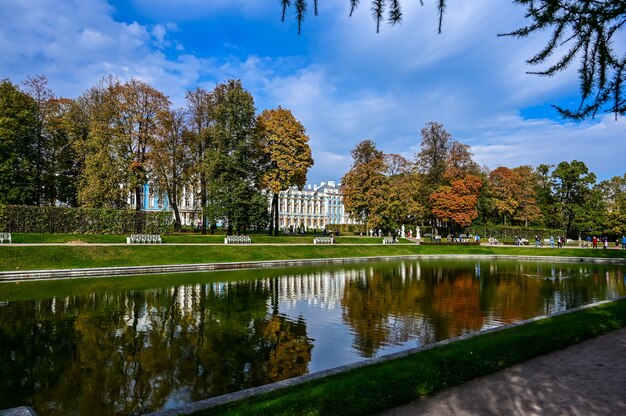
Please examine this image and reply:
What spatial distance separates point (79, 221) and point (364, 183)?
3433 cm

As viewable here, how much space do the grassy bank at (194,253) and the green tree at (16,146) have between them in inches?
557

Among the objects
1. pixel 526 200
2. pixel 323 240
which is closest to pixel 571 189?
pixel 526 200

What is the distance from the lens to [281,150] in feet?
149

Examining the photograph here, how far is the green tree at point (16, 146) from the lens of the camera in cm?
3509

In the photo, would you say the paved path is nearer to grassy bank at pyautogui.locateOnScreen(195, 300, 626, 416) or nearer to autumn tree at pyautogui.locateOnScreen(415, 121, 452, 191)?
grassy bank at pyautogui.locateOnScreen(195, 300, 626, 416)

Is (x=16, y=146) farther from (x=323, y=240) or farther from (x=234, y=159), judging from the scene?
(x=323, y=240)

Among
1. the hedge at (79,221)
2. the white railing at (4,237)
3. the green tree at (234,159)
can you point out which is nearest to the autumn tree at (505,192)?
the green tree at (234,159)

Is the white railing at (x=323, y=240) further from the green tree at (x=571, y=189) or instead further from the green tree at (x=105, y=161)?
the green tree at (x=571, y=189)

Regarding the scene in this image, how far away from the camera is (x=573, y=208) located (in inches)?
2584

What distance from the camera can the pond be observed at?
24.8 ft

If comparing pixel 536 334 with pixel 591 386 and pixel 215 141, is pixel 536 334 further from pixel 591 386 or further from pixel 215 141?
pixel 215 141

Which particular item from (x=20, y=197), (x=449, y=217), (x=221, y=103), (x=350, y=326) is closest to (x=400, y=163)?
(x=449, y=217)

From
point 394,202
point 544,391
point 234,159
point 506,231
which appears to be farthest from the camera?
point 506,231

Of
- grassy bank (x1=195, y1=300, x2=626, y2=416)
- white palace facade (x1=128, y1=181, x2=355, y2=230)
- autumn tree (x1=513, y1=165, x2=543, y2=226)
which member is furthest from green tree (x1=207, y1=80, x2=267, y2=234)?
white palace facade (x1=128, y1=181, x2=355, y2=230)
